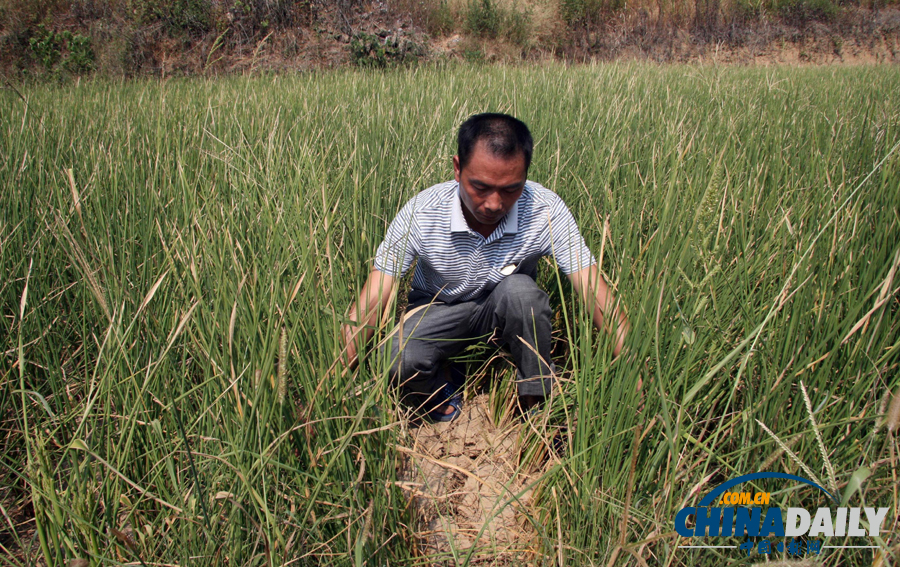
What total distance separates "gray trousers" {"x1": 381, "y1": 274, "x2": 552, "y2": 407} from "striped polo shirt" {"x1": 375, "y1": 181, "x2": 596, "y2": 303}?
0.08 meters

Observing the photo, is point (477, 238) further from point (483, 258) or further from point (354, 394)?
point (354, 394)

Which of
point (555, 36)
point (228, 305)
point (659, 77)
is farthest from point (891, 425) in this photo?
point (555, 36)

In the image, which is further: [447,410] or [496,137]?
[447,410]

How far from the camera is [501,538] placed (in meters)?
1.24

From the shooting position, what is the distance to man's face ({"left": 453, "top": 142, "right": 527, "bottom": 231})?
1.40 meters

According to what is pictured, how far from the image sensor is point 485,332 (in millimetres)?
1738

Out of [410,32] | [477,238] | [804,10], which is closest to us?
[477,238]

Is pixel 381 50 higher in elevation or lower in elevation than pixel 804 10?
lower

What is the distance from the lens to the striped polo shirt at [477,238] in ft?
5.13

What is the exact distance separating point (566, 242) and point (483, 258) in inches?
10.6

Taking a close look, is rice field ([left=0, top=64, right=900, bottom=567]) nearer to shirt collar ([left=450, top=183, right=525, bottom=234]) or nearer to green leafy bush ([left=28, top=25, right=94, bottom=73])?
shirt collar ([left=450, top=183, right=525, bottom=234])

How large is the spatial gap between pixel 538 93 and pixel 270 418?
10.7 feet

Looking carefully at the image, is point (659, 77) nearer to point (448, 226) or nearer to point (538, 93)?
point (538, 93)

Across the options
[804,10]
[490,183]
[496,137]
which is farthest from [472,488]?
[804,10]
